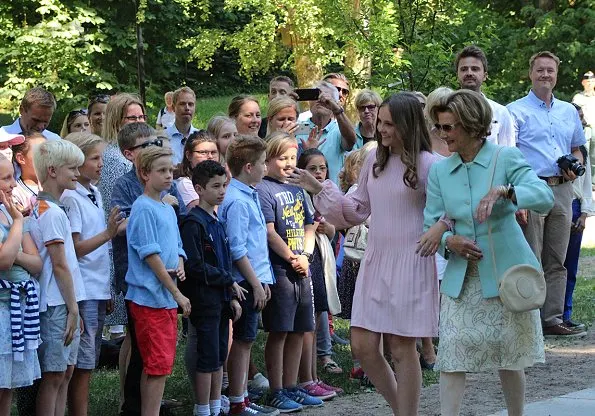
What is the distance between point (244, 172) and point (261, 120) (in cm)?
195

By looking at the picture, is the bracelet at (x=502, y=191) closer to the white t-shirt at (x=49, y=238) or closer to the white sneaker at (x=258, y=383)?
the white t-shirt at (x=49, y=238)

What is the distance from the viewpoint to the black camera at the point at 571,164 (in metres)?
10.8

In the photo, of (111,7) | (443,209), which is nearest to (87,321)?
(443,209)

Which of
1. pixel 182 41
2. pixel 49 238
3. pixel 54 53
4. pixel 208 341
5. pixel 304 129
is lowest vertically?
pixel 208 341

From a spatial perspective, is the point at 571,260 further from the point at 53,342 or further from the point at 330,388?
the point at 53,342

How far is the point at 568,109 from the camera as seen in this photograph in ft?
37.0

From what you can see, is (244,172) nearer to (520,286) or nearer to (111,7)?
(520,286)

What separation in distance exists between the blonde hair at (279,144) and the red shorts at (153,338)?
5.54ft

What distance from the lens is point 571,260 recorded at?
12.1 m

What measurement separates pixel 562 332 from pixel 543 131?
1.97m

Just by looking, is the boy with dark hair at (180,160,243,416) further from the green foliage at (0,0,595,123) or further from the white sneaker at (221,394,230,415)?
the green foliage at (0,0,595,123)

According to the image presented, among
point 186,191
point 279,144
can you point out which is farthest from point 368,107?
point 186,191

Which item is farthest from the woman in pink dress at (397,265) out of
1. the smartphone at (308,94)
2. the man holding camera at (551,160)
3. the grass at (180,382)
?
the man holding camera at (551,160)

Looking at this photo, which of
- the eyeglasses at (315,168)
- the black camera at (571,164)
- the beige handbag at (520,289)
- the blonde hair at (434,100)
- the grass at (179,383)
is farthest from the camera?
the black camera at (571,164)
